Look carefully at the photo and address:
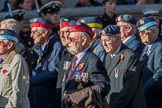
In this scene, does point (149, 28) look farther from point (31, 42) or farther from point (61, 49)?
point (31, 42)

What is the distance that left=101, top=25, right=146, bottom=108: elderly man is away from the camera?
41.5 ft

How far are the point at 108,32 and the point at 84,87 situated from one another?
129 cm

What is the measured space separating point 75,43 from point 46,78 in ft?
5.58

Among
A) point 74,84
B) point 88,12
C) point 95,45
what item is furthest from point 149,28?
point 88,12

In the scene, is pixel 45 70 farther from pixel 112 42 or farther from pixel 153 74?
pixel 153 74

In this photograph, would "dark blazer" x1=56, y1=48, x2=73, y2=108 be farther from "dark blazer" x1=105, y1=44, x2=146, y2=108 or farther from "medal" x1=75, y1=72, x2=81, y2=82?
"medal" x1=75, y1=72, x2=81, y2=82

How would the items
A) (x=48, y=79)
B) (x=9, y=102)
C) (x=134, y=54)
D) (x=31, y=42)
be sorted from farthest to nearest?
1. (x=31, y=42)
2. (x=48, y=79)
3. (x=134, y=54)
4. (x=9, y=102)

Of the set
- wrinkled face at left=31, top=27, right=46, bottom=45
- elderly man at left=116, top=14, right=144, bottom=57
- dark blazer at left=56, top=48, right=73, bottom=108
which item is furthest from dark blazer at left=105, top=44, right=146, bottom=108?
wrinkled face at left=31, top=27, right=46, bottom=45

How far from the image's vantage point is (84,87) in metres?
11.9

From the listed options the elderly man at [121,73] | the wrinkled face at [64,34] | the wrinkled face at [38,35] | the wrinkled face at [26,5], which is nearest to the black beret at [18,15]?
the wrinkled face at [26,5]

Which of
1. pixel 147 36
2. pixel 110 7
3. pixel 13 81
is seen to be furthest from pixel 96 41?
pixel 110 7

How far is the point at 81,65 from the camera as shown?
475 inches

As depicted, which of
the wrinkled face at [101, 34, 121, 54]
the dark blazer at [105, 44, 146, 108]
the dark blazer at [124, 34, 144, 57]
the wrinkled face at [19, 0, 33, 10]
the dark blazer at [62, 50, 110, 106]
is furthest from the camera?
the wrinkled face at [19, 0, 33, 10]

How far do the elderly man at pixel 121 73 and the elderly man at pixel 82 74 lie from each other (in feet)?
2.28
